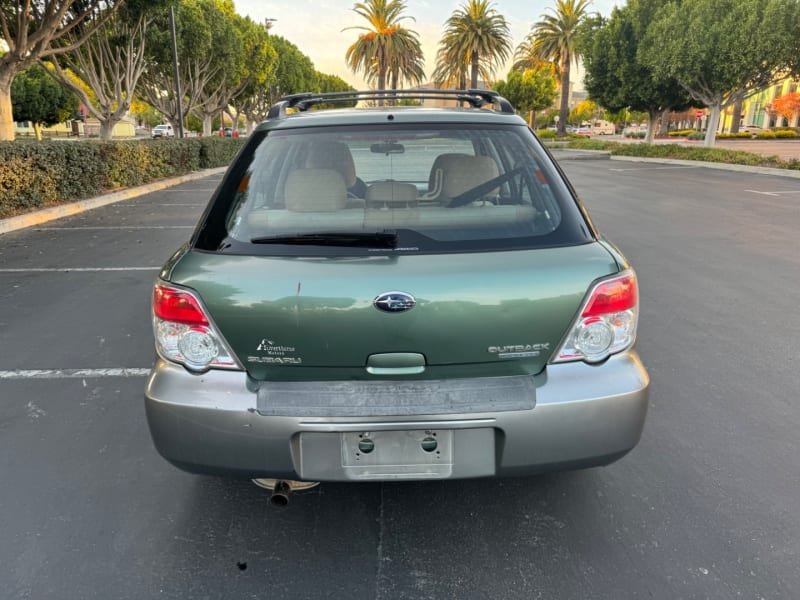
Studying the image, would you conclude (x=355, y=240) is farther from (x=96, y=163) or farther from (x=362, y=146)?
(x=96, y=163)

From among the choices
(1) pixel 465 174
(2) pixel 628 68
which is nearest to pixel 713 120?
(2) pixel 628 68

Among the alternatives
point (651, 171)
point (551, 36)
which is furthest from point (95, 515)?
point (551, 36)

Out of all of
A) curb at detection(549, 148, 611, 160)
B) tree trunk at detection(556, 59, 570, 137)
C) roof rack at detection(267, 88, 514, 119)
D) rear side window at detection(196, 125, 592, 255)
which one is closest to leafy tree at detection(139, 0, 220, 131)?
curb at detection(549, 148, 611, 160)

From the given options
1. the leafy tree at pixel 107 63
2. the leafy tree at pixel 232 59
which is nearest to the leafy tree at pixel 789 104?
the leafy tree at pixel 232 59

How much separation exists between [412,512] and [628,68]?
29.6 m

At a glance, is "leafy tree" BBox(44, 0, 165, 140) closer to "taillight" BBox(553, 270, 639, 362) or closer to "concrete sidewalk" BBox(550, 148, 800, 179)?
"concrete sidewalk" BBox(550, 148, 800, 179)

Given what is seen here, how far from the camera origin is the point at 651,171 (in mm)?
21422

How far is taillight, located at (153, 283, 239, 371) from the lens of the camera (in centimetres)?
200

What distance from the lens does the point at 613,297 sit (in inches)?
80.5

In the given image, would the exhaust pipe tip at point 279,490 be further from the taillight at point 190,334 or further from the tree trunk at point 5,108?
the tree trunk at point 5,108

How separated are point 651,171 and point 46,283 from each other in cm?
2037

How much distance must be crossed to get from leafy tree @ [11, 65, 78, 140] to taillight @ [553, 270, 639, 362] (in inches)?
1937

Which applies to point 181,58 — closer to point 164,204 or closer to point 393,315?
point 164,204

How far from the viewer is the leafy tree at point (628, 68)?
27.3m
